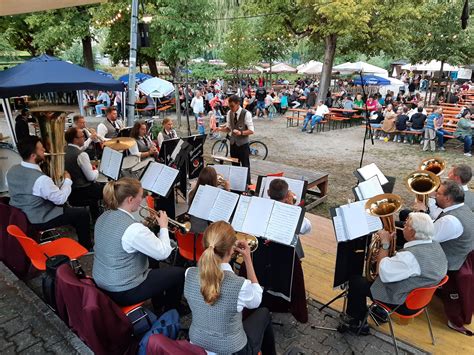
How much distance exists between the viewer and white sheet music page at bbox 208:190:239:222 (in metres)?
3.77

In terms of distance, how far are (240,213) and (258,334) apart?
3.99ft

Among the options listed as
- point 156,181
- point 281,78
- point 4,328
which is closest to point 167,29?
point 156,181

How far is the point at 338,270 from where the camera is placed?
374 centimetres

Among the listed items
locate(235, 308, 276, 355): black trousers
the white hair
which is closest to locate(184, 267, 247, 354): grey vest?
locate(235, 308, 276, 355): black trousers

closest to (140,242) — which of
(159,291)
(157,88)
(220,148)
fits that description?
(159,291)

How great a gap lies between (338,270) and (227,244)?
1.74 metres

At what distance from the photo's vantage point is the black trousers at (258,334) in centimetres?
259

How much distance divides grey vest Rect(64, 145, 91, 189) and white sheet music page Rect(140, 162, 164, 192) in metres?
1.32

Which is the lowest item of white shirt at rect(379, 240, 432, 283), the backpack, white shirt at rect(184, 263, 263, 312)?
the backpack

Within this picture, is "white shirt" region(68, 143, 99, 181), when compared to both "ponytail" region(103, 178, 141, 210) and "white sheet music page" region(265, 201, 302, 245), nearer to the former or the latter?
"ponytail" region(103, 178, 141, 210)

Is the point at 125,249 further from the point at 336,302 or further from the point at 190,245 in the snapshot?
the point at 336,302

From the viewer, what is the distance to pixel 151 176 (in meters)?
4.82

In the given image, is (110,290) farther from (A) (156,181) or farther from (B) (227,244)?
(A) (156,181)

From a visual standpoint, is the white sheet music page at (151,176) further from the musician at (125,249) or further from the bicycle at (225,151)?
the bicycle at (225,151)
